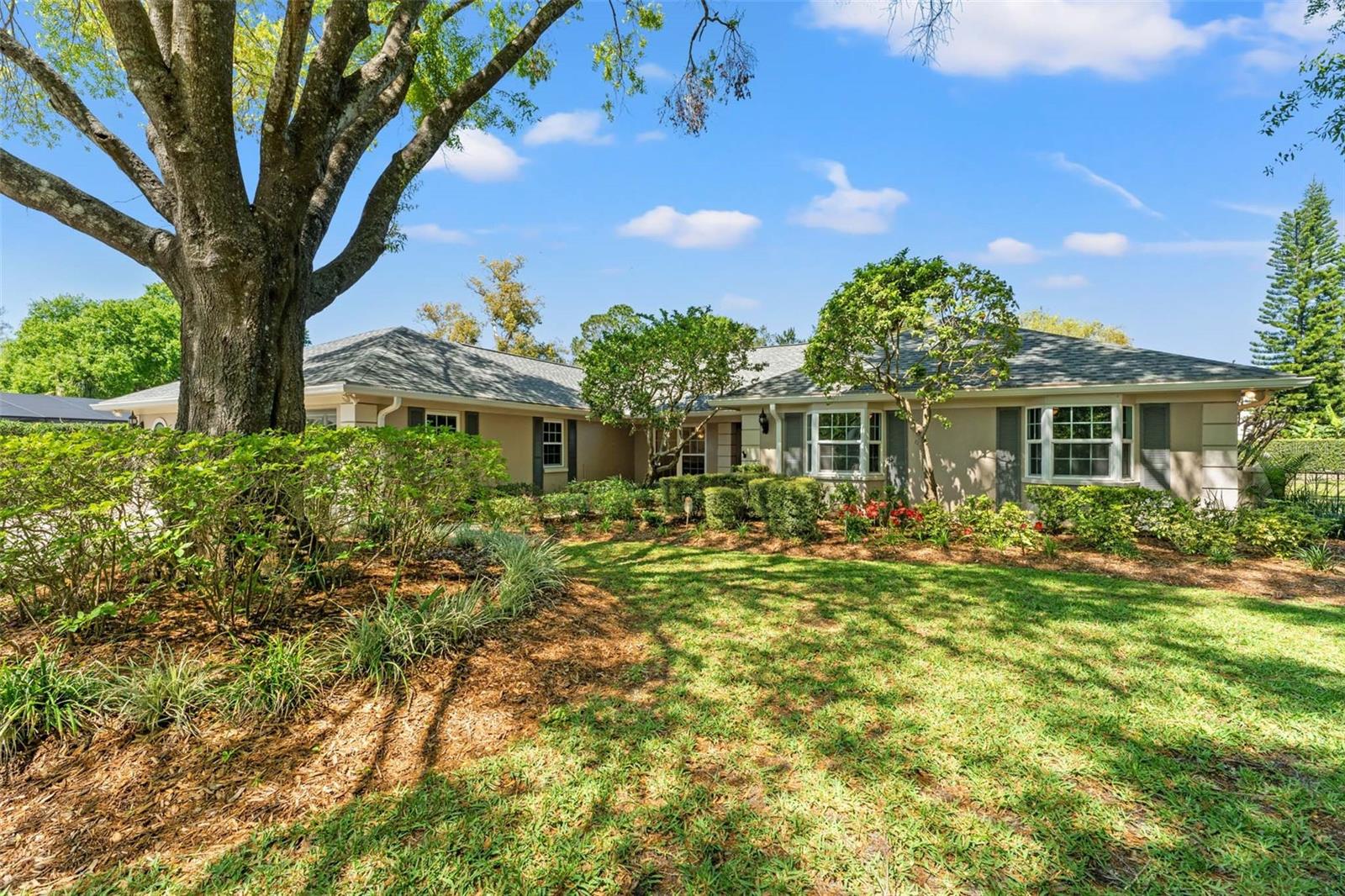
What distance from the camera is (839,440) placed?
38.1 ft

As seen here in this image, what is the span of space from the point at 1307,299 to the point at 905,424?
1259 inches

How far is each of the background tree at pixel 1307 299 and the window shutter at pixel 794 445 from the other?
28.7m

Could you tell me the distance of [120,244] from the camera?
496 cm

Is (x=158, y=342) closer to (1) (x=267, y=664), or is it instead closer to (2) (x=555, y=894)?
(1) (x=267, y=664)

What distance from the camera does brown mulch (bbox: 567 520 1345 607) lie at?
6.37 m

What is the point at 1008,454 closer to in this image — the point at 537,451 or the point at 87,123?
the point at 537,451

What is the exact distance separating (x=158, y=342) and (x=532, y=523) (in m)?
38.2

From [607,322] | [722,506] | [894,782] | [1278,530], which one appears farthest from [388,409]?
[1278,530]

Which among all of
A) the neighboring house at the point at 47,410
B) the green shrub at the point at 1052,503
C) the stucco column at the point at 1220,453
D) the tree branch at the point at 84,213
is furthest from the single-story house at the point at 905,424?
the neighboring house at the point at 47,410

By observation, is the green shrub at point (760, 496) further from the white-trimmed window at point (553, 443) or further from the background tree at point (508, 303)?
the background tree at point (508, 303)

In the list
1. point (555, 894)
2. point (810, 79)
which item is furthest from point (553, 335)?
point (555, 894)

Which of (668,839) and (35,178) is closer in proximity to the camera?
(668,839)

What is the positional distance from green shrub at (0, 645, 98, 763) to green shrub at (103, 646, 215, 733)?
11 centimetres

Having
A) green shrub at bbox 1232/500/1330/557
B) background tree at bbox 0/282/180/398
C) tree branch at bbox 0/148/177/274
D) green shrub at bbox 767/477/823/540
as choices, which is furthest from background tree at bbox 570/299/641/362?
background tree at bbox 0/282/180/398
